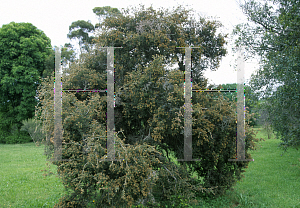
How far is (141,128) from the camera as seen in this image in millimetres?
6461

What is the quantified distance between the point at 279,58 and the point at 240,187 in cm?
392

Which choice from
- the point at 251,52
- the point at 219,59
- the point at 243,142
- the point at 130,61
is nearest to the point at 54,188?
the point at 130,61

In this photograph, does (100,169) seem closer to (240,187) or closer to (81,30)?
(240,187)

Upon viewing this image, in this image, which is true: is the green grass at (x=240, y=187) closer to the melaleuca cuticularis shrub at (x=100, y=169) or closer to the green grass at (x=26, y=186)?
the green grass at (x=26, y=186)

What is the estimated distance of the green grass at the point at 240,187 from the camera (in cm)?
608

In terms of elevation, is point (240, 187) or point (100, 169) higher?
point (100, 169)

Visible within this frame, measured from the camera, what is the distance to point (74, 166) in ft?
15.2


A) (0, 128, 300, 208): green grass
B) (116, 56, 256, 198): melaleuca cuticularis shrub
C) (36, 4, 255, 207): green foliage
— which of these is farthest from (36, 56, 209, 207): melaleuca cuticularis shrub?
(0, 128, 300, 208): green grass

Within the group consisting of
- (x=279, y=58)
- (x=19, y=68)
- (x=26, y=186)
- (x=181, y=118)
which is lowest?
(x=26, y=186)

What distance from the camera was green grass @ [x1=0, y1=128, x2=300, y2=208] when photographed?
6082 millimetres

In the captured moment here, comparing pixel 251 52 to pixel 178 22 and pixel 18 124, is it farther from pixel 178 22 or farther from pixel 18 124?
pixel 18 124

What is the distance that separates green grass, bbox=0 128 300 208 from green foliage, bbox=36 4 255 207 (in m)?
0.71

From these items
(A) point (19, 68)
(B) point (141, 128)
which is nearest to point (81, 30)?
(A) point (19, 68)

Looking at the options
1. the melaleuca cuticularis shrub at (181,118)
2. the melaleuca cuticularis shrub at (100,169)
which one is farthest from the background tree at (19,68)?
the melaleuca cuticularis shrub at (181,118)
